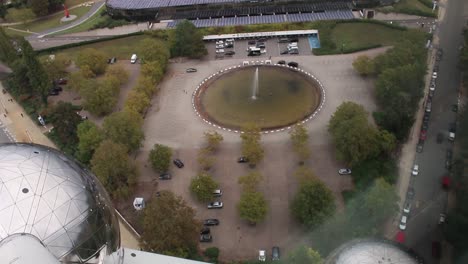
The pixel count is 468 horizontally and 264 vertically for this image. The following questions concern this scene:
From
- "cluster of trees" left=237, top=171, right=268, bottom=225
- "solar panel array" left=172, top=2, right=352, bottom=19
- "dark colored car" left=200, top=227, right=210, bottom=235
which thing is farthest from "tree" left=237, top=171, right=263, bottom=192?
"solar panel array" left=172, top=2, right=352, bottom=19

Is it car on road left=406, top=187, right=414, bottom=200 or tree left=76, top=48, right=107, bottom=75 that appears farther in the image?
tree left=76, top=48, right=107, bottom=75

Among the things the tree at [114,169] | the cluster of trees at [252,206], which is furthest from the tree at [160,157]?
the cluster of trees at [252,206]

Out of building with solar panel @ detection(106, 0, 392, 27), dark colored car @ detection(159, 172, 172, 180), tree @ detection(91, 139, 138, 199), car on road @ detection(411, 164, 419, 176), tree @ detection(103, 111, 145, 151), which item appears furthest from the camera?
building with solar panel @ detection(106, 0, 392, 27)

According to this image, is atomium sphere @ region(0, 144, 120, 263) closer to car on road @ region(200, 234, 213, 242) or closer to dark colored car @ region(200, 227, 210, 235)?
car on road @ region(200, 234, 213, 242)

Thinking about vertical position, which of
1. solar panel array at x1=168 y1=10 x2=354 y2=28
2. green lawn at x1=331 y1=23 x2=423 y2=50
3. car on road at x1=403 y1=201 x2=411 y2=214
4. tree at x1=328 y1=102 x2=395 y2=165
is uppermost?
solar panel array at x1=168 y1=10 x2=354 y2=28

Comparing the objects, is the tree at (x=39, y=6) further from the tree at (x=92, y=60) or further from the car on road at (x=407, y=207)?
the car on road at (x=407, y=207)

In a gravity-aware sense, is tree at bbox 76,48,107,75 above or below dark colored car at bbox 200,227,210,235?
above

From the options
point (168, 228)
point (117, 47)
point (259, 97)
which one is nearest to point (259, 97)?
point (259, 97)
